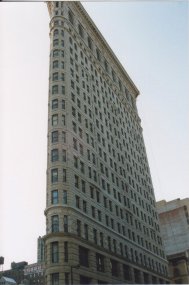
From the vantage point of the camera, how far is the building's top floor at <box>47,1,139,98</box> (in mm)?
71750

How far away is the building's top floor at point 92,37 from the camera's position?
7175 cm

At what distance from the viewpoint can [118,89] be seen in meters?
87.2

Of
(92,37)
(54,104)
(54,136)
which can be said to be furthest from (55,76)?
(92,37)

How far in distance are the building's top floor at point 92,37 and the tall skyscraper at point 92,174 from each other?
0.88ft

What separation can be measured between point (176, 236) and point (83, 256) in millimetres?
64533

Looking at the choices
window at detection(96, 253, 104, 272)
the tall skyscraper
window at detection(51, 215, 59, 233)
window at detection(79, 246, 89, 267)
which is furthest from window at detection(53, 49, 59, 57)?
window at detection(96, 253, 104, 272)

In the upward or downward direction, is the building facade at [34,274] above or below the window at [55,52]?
below

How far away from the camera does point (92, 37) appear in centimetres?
8150

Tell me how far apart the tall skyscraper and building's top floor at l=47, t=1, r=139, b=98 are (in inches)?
10.6

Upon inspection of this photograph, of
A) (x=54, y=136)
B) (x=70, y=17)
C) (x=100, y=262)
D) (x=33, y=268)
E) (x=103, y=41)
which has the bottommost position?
(x=100, y=262)

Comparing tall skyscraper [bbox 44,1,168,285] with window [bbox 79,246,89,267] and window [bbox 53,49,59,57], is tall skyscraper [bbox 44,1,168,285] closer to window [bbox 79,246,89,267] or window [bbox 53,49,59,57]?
window [bbox 53,49,59,57]

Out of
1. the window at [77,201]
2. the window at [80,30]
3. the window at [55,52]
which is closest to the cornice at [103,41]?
the window at [80,30]

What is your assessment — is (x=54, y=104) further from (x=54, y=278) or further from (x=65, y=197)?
(x=54, y=278)

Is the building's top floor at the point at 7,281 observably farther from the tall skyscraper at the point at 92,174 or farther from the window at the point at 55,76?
the window at the point at 55,76
